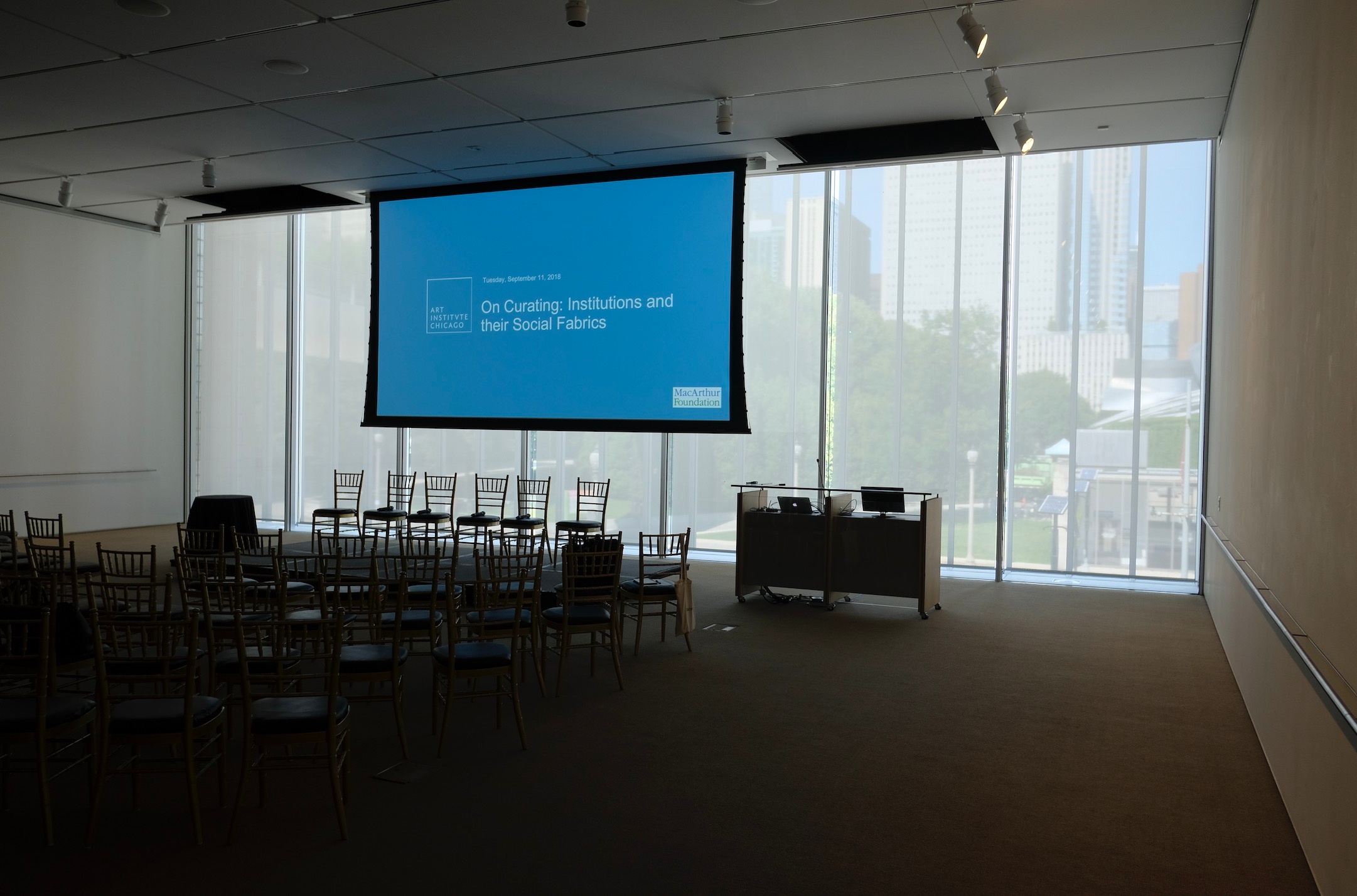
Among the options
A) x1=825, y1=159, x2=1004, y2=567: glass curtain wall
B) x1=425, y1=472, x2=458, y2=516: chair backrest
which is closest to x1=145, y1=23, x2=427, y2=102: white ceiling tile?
x1=825, y1=159, x2=1004, y2=567: glass curtain wall

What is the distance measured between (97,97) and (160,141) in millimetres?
1325

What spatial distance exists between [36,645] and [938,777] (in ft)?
13.6

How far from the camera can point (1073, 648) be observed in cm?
693

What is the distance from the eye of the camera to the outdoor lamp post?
10.1m

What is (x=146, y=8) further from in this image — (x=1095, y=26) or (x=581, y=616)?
(x=1095, y=26)

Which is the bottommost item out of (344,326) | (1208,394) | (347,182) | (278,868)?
(278,868)

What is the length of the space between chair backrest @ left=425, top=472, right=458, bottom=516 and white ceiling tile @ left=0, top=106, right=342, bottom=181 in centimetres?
458

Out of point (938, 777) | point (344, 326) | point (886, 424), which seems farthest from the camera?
point (344, 326)

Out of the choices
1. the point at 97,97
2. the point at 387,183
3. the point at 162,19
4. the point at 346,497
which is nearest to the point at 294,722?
the point at 162,19

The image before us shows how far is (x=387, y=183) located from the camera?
429 inches

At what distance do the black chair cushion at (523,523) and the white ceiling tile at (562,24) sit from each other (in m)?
5.14

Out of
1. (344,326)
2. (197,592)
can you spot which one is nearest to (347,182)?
(344,326)

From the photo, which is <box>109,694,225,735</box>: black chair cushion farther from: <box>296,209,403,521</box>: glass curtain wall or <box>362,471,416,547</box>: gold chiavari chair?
<box>296,209,403,521</box>: glass curtain wall

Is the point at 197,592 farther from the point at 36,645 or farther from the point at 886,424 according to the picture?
the point at 886,424
